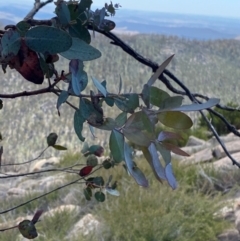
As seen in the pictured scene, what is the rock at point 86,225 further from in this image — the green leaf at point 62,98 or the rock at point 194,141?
the rock at point 194,141

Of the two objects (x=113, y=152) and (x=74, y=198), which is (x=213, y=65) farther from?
(x=113, y=152)

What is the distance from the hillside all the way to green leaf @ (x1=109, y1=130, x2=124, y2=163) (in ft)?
10.5

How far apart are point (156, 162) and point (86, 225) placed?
2590 millimetres

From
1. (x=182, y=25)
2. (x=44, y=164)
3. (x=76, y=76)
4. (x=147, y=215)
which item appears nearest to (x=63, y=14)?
(x=76, y=76)

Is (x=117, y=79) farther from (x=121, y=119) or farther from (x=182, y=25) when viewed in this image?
(x=182, y=25)

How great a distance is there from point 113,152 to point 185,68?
7014mm

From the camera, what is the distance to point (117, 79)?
526 cm

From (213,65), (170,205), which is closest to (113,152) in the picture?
(170,205)

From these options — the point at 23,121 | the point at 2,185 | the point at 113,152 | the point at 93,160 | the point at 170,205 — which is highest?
the point at 113,152

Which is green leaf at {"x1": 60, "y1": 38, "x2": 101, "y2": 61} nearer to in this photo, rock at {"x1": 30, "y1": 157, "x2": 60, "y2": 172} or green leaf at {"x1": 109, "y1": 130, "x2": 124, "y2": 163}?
green leaf at {"x1": 109, "y1": 130, "x2": 124, "y2": 163}

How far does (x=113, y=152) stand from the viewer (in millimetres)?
309

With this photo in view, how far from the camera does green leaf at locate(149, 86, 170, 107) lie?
0.32m

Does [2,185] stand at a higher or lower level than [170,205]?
lower

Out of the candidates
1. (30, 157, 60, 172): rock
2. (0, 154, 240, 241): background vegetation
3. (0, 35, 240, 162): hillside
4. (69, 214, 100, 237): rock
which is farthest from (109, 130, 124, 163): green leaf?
(30, 157, 60, 172): rock
